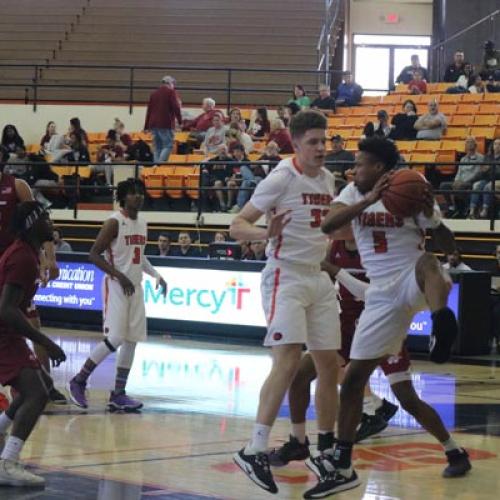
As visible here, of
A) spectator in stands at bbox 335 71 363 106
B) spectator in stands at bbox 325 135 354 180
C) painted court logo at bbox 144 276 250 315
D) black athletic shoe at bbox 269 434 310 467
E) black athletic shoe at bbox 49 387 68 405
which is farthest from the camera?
spectator in stands at bbox 335 71 363 106

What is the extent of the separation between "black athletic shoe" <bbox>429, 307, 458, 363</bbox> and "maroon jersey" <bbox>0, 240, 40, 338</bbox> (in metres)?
2.35

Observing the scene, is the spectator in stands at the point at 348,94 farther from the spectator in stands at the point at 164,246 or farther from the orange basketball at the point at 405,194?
the orange basketball at the point at 405,194

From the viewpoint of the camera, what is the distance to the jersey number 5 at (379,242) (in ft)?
24.0

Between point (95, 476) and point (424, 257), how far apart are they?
2345mm

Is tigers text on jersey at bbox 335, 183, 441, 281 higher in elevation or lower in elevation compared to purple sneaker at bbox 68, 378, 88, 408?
higher

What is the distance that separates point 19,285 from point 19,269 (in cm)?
9

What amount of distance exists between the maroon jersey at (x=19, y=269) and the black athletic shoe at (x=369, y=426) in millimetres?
2794

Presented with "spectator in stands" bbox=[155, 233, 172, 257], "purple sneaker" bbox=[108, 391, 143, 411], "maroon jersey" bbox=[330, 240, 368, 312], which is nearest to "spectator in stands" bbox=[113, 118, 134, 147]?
"spectator in stands" bbox=[155, 233, 172, 257]

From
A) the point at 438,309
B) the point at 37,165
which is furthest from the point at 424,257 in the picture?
the point at 37,165

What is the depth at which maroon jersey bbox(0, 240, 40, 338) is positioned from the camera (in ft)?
24.0

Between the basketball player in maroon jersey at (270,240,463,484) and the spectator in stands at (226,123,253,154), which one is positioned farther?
the spectator in stands at (226,123,253,154)

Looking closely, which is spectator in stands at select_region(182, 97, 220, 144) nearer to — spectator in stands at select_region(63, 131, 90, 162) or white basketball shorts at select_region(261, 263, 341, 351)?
spectator in stands at select_region(63, 131, 90, 162)

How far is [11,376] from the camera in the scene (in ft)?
23.9

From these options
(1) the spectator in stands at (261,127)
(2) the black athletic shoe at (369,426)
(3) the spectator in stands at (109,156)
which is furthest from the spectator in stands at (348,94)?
(2) the black athletic shoe at (369,426)
